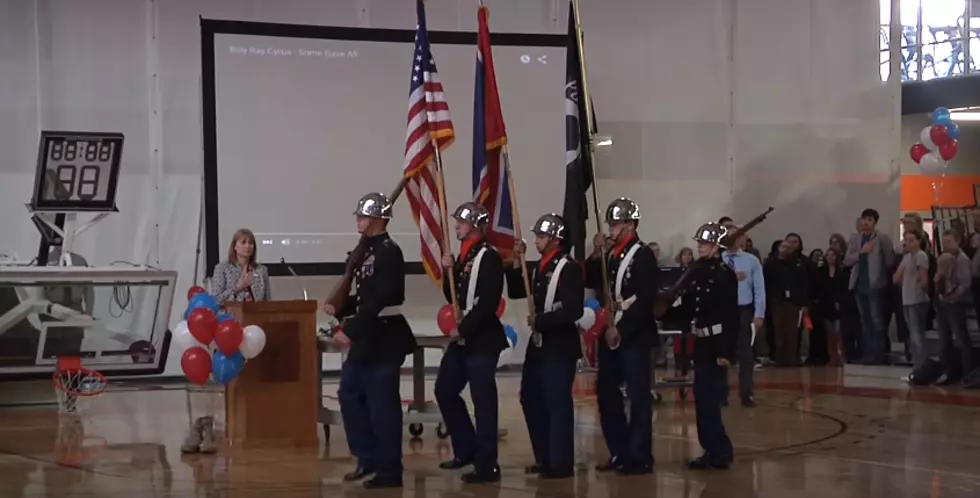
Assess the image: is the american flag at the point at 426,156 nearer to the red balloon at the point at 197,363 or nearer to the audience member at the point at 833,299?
the red balloon at the point at 197,363

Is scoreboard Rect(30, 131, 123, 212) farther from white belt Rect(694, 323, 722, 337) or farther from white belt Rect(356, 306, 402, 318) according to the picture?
white belt Rect(694, 323, 722, 337)

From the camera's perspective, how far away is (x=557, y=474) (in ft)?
28.9

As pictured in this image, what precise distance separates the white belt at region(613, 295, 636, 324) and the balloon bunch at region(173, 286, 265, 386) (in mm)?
2737

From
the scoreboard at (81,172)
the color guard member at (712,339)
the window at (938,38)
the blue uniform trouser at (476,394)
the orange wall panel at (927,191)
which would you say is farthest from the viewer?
the orange wall panel at (927,191)

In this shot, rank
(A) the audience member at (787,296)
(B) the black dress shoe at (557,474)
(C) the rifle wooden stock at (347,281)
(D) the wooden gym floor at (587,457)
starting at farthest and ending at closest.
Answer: (A) the audience member at (787,296) < (B) the black dress shoe at (557,474) < (C) the rifle wooden stock at (347,281) < (D) the wooden gym floor at (587,457)

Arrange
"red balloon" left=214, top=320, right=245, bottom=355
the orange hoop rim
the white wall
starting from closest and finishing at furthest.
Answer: "red balloon" left=214, top=320, right=245, bottom=355 → the orange hoop rim → the white wall

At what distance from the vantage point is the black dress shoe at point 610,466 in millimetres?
9133

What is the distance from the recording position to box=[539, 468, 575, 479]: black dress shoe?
881 cm

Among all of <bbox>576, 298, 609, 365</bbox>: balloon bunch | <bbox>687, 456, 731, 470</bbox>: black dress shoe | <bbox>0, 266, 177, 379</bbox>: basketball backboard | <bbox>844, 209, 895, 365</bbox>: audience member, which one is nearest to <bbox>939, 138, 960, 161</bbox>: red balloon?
<bbox>844, 209, 895, 365</bbox>: audience member

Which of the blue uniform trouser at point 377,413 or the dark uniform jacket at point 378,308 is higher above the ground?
the dark uniform jacket at point 378,308

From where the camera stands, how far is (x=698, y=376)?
9250 millimetres

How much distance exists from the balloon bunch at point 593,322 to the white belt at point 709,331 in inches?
25.6

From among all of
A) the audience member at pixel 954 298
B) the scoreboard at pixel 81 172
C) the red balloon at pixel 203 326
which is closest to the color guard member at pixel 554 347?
the red balloon at pixel 203 326

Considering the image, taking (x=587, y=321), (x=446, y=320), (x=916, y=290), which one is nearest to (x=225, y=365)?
(x=446, y=320)
